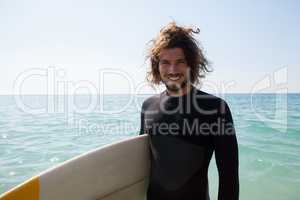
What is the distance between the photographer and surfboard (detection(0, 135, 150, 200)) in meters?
1.52

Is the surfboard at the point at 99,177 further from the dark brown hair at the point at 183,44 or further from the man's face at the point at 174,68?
the dark brown hair at the point at 183,44

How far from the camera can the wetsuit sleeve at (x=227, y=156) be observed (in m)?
1.33

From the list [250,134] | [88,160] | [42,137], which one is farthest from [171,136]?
[250,134]

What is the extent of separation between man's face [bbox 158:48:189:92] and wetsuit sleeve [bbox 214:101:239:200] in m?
0.33

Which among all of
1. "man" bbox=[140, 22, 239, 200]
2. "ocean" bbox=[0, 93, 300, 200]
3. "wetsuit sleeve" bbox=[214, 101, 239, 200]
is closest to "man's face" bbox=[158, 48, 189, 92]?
"man" bbox=[140, 22, 239, 200]

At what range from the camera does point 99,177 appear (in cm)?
168

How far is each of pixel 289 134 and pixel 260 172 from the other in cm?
491

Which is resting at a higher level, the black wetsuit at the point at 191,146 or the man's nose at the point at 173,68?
the man's nose at the point at 173,68

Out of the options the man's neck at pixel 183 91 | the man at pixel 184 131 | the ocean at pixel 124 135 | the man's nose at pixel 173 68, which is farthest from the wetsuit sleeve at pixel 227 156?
the ocean at pixel 124 135

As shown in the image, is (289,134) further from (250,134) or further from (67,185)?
(67,185)

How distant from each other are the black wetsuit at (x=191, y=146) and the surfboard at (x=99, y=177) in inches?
7.2

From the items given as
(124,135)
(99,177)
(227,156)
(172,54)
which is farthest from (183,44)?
(124,135)

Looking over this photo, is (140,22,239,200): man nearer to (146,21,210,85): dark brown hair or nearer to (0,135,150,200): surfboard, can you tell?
(146,21,210,85): dark brown hair

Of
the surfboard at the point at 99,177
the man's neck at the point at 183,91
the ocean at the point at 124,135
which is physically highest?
the man's neck at the point at 183,91
